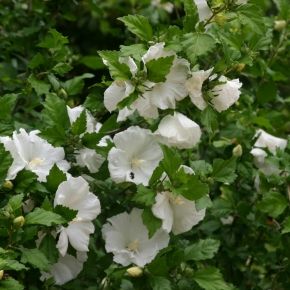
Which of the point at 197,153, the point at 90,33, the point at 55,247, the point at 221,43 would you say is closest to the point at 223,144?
the point at 197,153

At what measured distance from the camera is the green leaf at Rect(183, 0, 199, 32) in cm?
197

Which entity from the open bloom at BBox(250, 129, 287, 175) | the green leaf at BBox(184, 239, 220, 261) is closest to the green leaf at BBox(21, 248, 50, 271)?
the green leaf at BBox(184, 239, 220, 261)

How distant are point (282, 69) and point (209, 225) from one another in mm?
725

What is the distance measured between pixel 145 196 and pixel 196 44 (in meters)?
0.44

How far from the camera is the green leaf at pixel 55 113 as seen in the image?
2057mm

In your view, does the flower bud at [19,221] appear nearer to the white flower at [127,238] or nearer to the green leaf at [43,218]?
the green leaf at [43,218]

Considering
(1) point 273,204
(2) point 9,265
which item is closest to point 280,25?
(1) point 273,204

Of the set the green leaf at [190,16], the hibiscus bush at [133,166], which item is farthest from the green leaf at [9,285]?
the green leaf at [190,16]

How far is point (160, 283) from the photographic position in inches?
76.0

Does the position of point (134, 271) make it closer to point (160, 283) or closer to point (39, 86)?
point (160, 283)

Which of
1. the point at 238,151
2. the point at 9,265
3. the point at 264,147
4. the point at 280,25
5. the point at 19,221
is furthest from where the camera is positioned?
the point at 280,25

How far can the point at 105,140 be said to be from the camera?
214 centimetres

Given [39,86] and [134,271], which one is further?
[39,86]

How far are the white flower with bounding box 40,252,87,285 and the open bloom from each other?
81 cm
